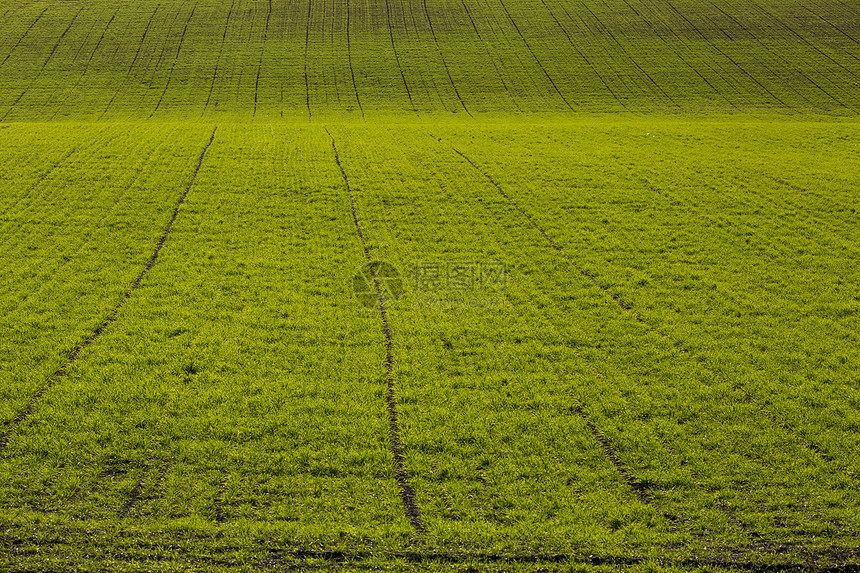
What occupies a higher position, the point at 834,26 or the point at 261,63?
the point at 834,26

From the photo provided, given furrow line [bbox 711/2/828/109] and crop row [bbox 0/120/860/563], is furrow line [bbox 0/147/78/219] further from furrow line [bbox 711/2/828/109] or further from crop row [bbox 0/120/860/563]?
furrow line [bbox 711/2/828/109]

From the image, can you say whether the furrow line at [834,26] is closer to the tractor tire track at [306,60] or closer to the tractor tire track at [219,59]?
the tractor tire track at [306,60]

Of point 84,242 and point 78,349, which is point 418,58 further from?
point 78,349

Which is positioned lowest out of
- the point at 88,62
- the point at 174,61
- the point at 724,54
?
the point at 88,62

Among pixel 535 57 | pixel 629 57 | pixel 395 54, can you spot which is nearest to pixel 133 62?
pixel 395 54

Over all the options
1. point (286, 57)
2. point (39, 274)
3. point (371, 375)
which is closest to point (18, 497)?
point (371, 375)

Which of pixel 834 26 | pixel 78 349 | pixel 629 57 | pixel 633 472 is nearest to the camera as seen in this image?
pixel 633 472

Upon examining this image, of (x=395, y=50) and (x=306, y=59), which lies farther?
(x=395, y=50)

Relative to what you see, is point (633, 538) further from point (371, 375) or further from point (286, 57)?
point (286, 57)

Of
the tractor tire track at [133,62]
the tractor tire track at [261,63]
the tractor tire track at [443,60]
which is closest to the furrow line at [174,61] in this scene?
the tractor tire track at [133,62]

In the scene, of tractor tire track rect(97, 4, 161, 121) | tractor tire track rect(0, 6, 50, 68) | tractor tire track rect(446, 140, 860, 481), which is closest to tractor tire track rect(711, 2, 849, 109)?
tractor tire track rect(446, 140, 860, 481)
